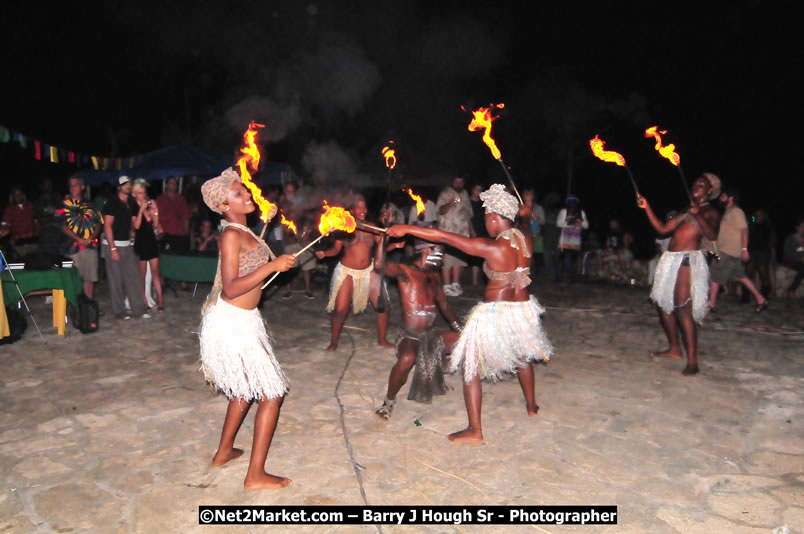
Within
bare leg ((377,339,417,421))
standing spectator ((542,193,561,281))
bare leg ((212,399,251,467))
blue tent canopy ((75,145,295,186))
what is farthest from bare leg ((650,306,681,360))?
blue tent canopy ((75,145,295,186))

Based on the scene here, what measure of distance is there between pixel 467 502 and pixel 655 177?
14826 mm

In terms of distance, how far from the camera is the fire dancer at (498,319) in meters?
4.43

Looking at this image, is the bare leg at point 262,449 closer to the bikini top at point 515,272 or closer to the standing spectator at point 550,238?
the bikini top at point 515,272

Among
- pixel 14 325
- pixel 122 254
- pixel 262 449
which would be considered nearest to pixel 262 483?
pixel 262 449

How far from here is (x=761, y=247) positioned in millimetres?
9953

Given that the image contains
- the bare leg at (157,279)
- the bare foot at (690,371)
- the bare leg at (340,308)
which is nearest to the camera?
the bare foot at (690,371)

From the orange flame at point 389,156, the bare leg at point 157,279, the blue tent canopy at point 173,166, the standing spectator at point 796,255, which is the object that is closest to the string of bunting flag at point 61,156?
the blue tent canopy at point 173,166

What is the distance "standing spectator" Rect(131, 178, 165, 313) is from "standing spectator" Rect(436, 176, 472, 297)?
4.51 m

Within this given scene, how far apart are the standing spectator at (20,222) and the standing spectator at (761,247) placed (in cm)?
1212

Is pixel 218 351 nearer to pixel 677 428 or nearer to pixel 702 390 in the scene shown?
pixel 677 428

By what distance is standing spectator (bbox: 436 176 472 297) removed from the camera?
1023cm

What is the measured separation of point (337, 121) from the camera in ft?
31.5

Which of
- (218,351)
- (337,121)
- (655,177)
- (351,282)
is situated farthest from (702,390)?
(655,177)

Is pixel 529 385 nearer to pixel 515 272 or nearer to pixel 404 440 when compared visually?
pixel 515 272
